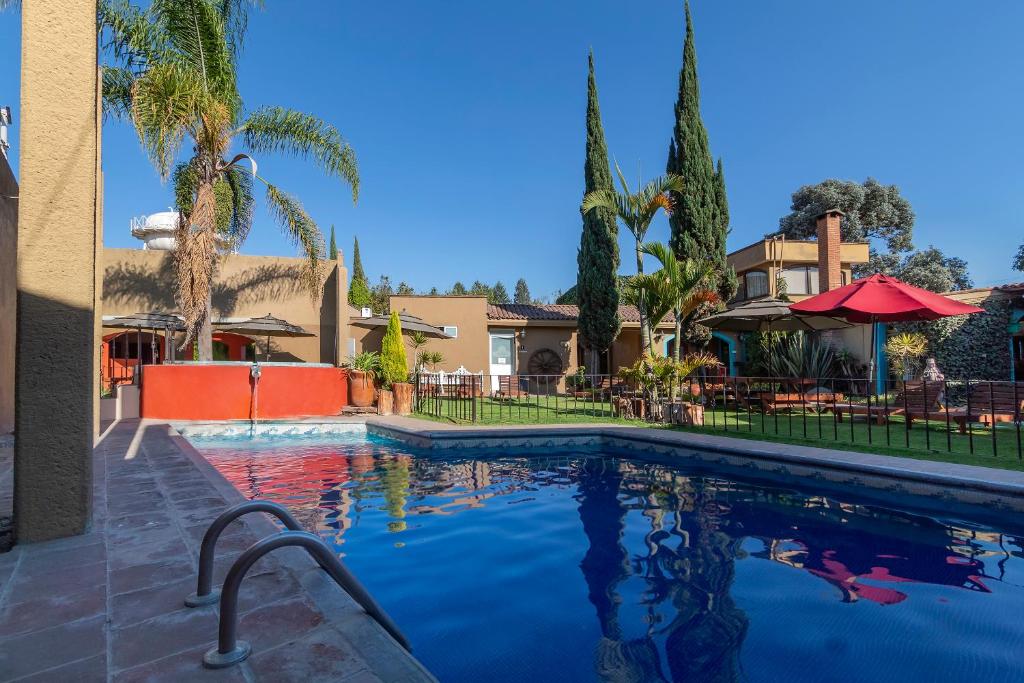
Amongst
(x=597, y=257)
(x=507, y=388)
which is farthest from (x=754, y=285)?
(x=507, y=388)

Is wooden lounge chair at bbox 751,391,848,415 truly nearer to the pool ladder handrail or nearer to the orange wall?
the pool ladder handrail

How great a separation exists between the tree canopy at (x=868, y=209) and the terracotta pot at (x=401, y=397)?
107ft

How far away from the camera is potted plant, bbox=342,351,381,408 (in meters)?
12.9

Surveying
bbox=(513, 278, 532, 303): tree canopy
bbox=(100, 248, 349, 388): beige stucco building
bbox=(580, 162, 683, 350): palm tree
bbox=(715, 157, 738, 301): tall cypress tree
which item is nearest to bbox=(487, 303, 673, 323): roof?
bbox=(715, 157, 738, 301): tall cypress tree

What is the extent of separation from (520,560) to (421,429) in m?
5.50

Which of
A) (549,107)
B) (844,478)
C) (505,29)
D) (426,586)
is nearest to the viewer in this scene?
(426,586)

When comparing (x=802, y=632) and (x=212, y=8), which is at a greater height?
(x=212, y=8)

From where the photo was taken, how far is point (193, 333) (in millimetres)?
12008

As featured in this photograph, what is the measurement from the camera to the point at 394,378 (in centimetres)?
1268

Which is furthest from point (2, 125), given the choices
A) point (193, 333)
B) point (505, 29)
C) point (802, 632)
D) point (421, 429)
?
point (802, 632)

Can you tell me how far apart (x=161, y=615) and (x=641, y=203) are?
12150mm

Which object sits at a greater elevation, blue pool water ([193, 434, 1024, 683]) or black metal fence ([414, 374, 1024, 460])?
black metal fence ([414, 374, 1024, 460])

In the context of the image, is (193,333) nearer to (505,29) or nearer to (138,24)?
(138,24)

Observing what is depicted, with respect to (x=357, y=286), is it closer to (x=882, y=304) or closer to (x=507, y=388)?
(x=507, y=388)
